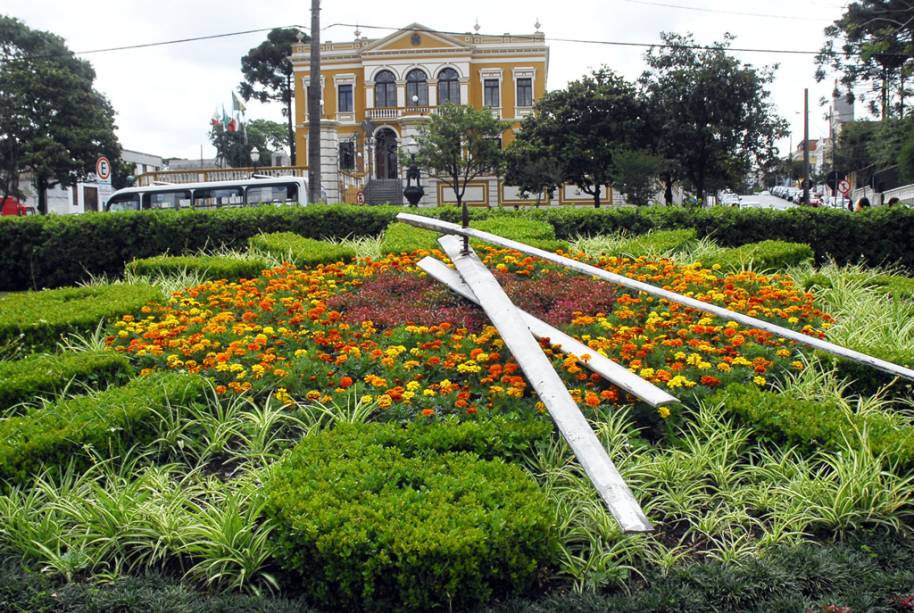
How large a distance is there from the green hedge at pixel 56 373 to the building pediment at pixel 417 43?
44374mm

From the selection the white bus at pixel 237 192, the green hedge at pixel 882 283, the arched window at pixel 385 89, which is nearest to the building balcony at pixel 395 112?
the arched window at pixel 385 89

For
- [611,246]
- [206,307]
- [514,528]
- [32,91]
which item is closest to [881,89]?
[611,246]

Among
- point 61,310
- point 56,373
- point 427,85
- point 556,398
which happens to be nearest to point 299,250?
point 61,310

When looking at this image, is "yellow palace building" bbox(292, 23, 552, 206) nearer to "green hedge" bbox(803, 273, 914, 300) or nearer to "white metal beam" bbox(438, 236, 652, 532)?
"green hedge" bbox(803, 273, 914, 300)

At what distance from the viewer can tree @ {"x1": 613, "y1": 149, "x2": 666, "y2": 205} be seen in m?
27.6

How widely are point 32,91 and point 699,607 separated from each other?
43.7 m

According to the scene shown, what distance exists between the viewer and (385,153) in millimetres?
46938

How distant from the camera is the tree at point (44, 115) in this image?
38.2 meters

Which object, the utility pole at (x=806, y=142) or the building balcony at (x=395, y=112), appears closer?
the utility pole at (x=806, y=142)

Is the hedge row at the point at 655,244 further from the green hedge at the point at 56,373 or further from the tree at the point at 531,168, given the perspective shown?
the tree at the point at 531,168

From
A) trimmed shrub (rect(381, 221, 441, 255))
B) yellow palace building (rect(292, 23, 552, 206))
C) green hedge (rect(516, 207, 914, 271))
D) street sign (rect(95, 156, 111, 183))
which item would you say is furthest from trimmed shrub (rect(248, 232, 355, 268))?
yellow palace building (rect(292, 23, 552, 206))

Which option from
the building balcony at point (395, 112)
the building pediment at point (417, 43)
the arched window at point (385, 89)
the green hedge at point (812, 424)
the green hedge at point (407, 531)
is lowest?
the green hedge at point (407, 531)

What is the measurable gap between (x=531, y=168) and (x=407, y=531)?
31.9 m

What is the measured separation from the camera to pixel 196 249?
33.2 ft
